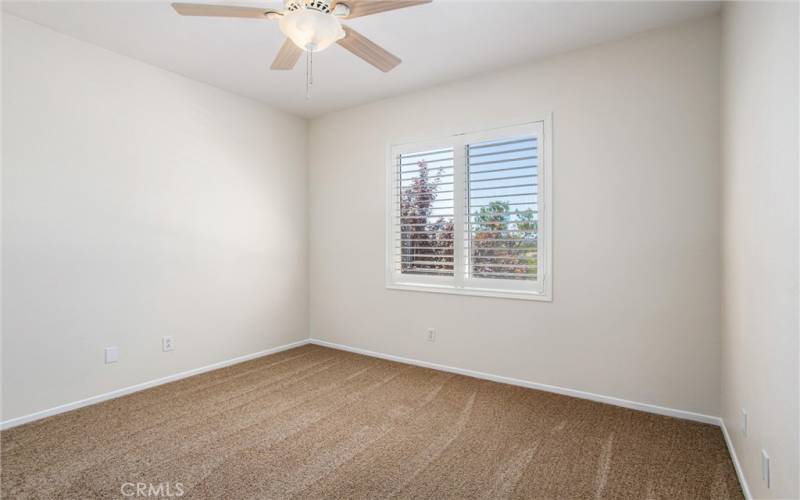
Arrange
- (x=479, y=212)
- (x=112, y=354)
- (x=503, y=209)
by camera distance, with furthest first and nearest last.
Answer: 1. (x=479, y=212)
2. (x=503, y=209)
3. (x=112, y=354)

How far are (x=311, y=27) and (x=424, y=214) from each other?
234cm

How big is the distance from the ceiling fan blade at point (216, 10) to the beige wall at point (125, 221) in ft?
5.51

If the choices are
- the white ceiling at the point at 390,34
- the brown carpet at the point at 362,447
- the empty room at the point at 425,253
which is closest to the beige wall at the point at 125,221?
the empty room at the point at 425,253

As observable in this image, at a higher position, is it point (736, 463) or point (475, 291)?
point (475, 291)

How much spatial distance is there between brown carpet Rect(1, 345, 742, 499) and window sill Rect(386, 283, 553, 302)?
2.47ft

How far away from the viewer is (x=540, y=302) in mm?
3342

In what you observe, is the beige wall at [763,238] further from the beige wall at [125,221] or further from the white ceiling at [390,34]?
the beige wall at [125,221]

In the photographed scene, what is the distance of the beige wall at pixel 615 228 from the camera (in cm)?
273

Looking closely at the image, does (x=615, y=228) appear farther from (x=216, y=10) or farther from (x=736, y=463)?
(x=216, y=10)

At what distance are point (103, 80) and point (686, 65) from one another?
13.6ft

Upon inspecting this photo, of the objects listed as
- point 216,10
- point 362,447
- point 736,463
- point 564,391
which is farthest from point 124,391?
point 736,463

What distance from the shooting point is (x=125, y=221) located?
3.26 m

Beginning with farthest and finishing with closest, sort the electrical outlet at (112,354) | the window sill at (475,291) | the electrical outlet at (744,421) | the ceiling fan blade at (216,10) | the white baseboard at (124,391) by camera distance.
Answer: the window sill at (475,291)
the electrical outlet at (112,354)
the white baseboard at (124,391)
the electrical outlet at (744,421)
the ceiling fan blade at (216,10)

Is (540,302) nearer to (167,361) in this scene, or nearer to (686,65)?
(686,65)
